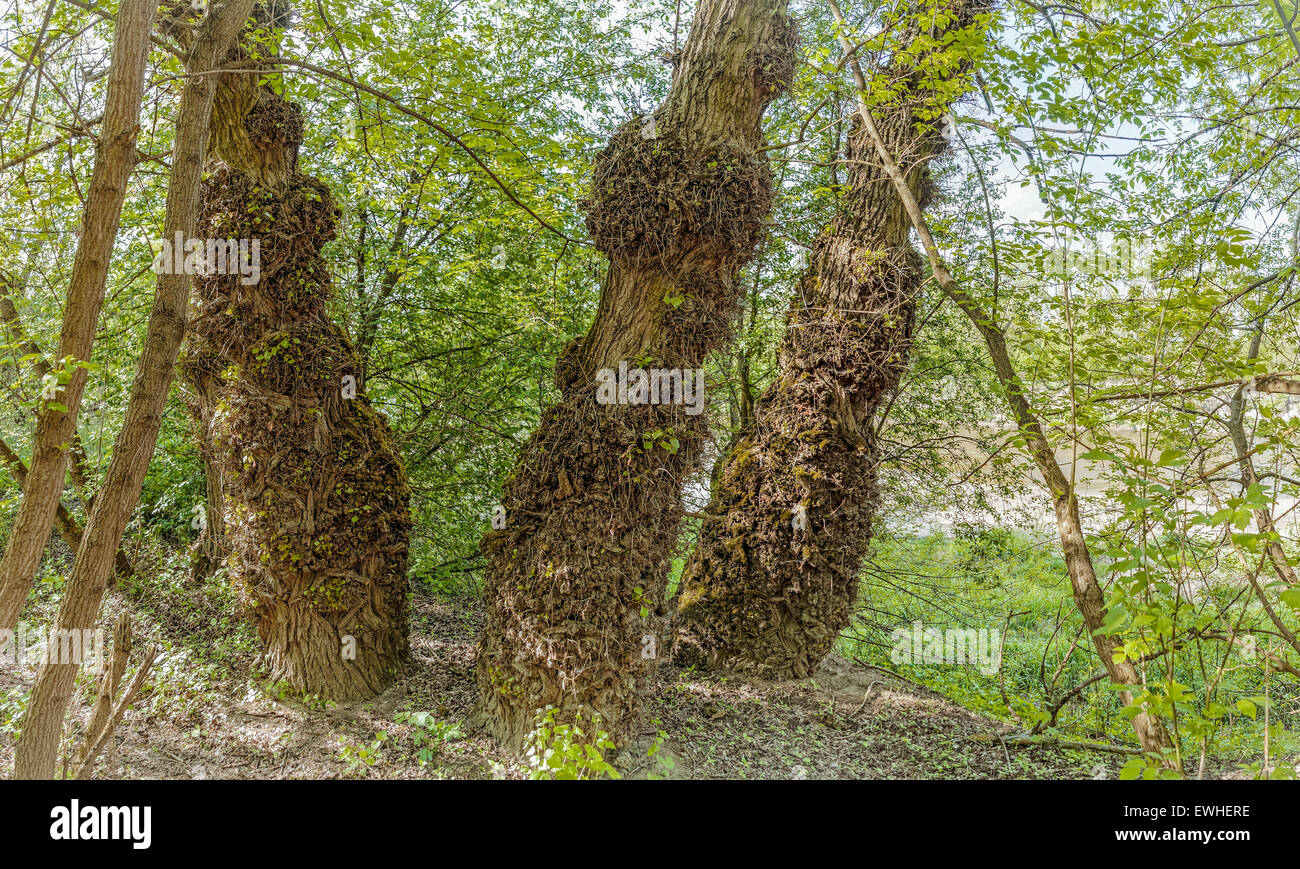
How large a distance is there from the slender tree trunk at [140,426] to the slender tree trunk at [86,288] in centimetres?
16

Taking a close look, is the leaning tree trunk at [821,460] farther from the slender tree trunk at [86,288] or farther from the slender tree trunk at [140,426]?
the slender tree trunk at [86,288]

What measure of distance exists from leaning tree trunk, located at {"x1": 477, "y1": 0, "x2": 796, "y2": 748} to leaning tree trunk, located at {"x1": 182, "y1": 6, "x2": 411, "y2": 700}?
93 cm

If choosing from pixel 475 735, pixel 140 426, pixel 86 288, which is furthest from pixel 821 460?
pixel 86 288

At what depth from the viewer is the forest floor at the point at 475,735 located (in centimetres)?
355

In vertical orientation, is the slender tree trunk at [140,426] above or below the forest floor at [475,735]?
above

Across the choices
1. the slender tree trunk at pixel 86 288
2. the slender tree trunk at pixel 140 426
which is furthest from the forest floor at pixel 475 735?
the slender tree trunk at pixel 86 288

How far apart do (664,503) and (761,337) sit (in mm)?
2428

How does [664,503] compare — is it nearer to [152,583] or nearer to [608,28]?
[608,28]

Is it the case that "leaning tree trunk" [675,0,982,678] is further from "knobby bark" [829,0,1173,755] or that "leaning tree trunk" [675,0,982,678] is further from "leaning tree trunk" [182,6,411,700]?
"leaning tree trunk" [182,6,411,700]

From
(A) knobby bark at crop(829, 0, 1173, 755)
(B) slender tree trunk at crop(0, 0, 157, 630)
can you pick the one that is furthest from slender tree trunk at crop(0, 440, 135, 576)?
(A) knobby bark at crop(829, 0, 1173, 755)

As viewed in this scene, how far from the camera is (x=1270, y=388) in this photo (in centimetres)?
287

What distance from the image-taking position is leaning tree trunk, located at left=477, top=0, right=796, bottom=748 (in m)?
3.59

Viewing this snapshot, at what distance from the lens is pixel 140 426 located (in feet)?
8.63
